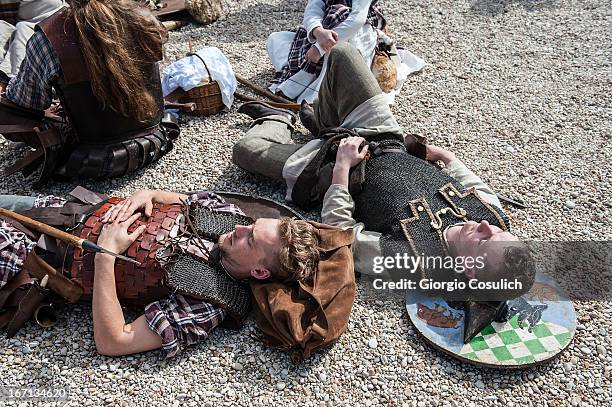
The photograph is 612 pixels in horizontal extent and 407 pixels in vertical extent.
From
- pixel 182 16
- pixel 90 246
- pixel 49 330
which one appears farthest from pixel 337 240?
pixel 182 16

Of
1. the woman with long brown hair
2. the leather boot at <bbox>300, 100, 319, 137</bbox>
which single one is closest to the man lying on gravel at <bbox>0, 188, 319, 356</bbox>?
the woman with long brown hair

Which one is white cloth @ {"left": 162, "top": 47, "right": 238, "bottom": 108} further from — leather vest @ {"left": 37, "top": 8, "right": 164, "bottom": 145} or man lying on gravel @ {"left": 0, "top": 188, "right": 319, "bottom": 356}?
man lying on gravel @ {"left": 0, "top": 188, "right": 319, "bottom": 356}

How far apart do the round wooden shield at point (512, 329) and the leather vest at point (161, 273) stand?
998 millimetres

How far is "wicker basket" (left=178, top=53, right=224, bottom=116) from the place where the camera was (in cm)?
497

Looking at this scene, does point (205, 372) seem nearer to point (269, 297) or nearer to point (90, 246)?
point (269, 297)

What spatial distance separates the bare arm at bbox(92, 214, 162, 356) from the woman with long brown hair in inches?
48.6

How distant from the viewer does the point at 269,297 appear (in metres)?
3.07

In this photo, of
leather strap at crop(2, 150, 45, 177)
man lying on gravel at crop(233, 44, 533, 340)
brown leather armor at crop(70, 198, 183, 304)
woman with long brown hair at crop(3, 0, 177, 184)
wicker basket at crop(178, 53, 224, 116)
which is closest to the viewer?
brown leather armor at crop(70, 198, 183, 304)

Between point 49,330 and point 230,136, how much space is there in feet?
7.20

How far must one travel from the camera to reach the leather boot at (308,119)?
462cm

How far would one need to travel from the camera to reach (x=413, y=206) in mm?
3471

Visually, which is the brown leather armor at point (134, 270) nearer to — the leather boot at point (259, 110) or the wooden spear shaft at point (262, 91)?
the leather boot at point (259, 110)

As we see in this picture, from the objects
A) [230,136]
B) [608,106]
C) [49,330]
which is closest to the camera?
[49,330]

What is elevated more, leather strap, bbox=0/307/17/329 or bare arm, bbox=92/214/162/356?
bare arm, bbox=92/214/162/356
